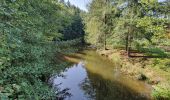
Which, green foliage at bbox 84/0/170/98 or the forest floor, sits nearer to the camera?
green foliage at bbox 84/0/170/98

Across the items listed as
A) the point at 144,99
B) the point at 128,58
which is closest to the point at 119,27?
the point at 128,58

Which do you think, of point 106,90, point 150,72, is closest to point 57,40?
point 106,90

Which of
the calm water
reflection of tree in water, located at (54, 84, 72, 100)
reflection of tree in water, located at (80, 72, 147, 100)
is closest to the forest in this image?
reflection of tree in water, located at (54, 84, 72, 100)

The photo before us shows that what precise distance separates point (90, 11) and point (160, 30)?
2647cm

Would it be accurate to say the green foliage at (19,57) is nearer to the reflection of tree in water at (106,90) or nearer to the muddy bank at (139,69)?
the reflection of tree in water at (106,90)

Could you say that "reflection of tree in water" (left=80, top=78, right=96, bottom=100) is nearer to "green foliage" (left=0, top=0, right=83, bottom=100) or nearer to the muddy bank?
"green foliage" (left=0, top=0, right=83, bottom=100)

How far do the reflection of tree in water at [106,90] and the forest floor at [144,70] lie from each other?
176 centimetres

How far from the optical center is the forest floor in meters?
15.4

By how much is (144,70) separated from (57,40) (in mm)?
8735

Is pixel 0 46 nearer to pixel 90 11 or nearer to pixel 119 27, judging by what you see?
pixel 119 27

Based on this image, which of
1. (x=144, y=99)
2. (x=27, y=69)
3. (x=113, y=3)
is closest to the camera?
(x=27, y=69)

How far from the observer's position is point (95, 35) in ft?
107

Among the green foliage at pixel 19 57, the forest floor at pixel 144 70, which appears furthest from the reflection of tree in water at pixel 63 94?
the forest floor at pixel 144 70

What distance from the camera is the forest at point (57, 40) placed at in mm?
4902
